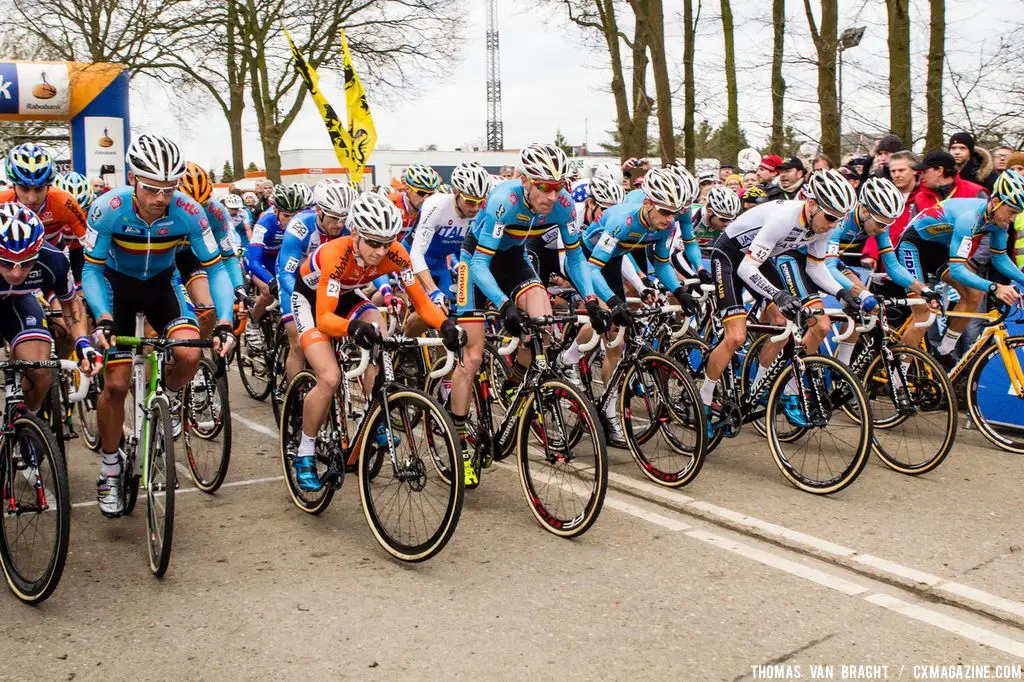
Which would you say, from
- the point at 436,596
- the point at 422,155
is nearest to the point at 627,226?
the point at 436,596

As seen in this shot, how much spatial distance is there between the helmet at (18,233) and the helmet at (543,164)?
2.82 metres

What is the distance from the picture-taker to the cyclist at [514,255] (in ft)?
19.9

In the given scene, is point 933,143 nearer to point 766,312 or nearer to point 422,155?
point 766,312

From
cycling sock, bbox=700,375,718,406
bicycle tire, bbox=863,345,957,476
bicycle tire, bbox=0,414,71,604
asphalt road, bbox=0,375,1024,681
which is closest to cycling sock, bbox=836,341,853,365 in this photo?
bicycle tire, bbox=863,345,957,476

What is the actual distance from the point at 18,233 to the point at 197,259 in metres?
1.88

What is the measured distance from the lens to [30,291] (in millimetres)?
5281

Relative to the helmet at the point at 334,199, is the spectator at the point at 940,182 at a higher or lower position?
higher

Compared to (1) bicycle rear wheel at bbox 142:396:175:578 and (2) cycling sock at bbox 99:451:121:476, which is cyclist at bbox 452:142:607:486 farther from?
(2) cycling sock at bbox 99:451:121:476

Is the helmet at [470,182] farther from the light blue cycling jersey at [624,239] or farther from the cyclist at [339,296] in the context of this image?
the cyclist at [339,296]

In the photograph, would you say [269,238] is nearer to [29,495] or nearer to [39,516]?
[39,516]

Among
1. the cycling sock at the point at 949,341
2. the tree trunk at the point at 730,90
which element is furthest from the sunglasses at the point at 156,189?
the tree trunk at the point at 730,90

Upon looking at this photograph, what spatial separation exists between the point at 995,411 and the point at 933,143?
6925 mm

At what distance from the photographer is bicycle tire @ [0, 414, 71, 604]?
13.7ft

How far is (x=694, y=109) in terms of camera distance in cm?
1905
